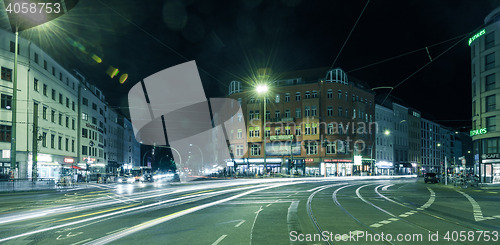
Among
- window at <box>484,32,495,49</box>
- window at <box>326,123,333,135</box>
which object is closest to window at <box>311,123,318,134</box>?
window at <box>326,123,333,135</box>

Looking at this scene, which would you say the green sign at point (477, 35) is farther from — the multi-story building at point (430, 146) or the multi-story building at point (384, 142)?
the multi-story building at point (430, 146)

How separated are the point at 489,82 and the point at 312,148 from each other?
1246 inches

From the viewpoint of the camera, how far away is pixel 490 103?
46281mm

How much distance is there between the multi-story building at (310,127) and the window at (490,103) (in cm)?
2759

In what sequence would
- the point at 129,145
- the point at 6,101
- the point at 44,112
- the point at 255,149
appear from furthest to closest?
the point at 129,145, the point at 255,149, the point at 44,112, the point at 6,101

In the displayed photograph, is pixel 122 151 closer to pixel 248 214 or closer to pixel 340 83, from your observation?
pixel 340 83

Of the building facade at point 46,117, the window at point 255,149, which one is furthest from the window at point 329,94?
the building facade at point 46,117

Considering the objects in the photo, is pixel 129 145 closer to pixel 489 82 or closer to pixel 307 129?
pixel 307 129

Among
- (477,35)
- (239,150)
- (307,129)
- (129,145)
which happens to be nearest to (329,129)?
(307,129)

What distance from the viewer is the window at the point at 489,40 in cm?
4534

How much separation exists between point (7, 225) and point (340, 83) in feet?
216

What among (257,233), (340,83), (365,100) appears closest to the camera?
(257,233)

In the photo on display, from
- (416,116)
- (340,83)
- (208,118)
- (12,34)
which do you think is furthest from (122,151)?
(416,116)

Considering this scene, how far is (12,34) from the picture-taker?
128ft
